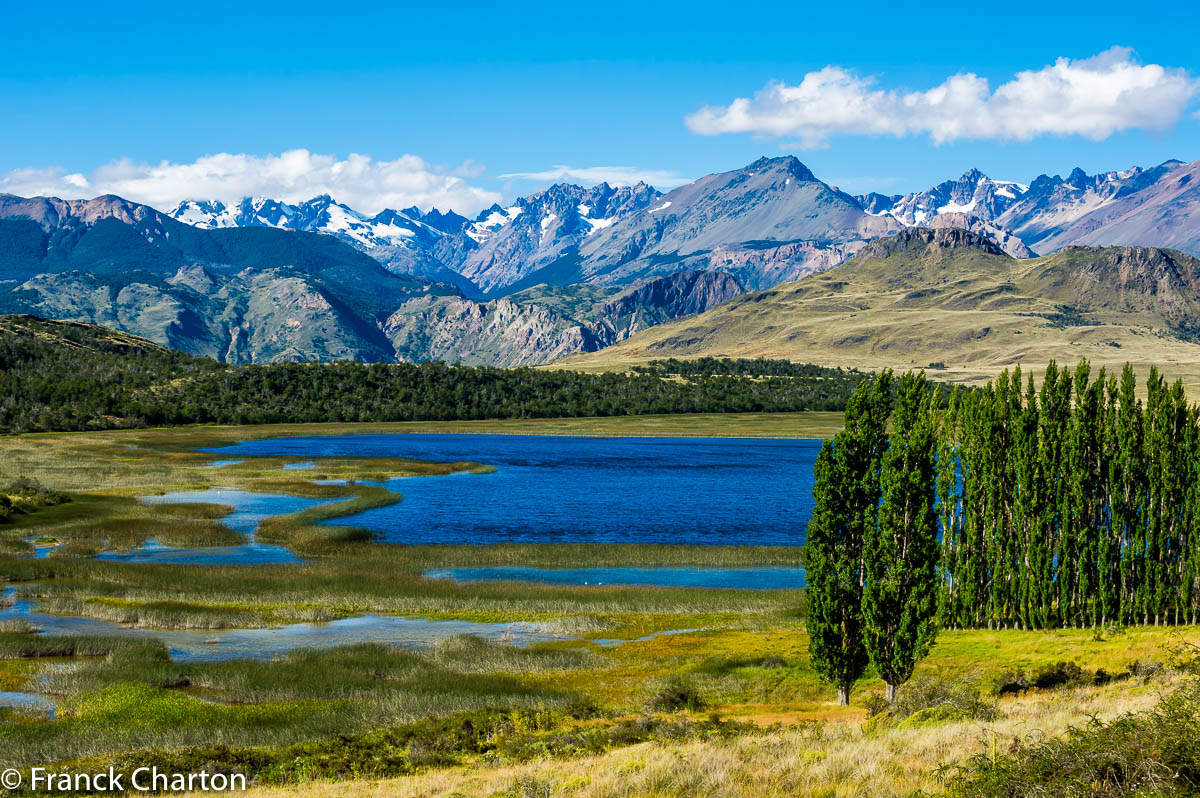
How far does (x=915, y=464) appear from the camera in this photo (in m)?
44.4

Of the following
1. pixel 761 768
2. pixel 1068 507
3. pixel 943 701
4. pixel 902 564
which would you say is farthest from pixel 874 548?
pixel 1068 507

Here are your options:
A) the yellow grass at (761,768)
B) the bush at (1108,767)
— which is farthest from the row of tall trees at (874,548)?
the bush at (1108,767)

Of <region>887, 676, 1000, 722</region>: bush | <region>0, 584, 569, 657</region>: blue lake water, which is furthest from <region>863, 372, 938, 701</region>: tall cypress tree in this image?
<region>0, 584, 569, 657</region>: blue lake water

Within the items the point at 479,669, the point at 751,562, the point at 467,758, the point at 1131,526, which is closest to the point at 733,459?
the point at 751,562

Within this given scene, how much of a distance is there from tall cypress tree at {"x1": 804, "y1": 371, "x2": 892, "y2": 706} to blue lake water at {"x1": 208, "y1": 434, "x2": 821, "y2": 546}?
5129 cm

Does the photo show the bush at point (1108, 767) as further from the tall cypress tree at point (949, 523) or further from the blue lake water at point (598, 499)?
the blue lake water at point (598, 499)

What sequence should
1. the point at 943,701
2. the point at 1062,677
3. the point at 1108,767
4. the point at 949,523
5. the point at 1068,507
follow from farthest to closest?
the point at 949,523 → the point at 1068,507 → the point at 1062,677 → the point at 943,701 → the point at 1108,767

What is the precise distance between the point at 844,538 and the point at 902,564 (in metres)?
3.01

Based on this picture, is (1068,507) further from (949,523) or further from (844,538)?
(844,538)

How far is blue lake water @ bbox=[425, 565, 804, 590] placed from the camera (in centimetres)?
7681

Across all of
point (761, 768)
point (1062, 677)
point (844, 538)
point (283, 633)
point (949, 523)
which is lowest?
point (283, 633)

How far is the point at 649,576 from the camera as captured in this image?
80.4 meters

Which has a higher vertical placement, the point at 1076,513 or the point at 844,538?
the point at 844,538

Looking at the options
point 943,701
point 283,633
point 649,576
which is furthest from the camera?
point 649,576
